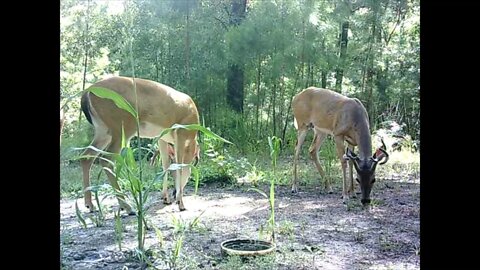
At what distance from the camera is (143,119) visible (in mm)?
4242

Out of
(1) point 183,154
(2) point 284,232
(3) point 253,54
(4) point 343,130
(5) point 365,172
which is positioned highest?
(3) point 253,54

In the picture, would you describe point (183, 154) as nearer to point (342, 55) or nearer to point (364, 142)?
point (364, 142)

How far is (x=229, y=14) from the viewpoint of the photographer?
8445mm

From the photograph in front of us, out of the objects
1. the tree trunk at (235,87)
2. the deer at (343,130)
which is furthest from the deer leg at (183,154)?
the tree trunk at (235,87)

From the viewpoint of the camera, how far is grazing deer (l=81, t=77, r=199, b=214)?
405 cm

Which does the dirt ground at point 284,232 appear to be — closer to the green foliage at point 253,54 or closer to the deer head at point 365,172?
the deer head at point 365,172

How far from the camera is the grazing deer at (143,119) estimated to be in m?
4.05

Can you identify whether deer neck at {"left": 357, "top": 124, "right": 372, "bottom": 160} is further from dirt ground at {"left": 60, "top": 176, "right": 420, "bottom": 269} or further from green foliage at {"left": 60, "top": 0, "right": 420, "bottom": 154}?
green foliage at {"left": 60, "top": 0, "right": 420, "bottom": 154}

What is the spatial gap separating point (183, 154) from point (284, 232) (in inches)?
48.4

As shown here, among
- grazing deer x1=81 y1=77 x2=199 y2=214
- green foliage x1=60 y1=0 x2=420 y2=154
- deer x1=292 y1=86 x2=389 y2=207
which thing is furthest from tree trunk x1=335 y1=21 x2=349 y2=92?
grazing deer x1=81 y1=77 x2=199 y2=214

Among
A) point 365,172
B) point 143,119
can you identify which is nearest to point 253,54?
point 365,172
